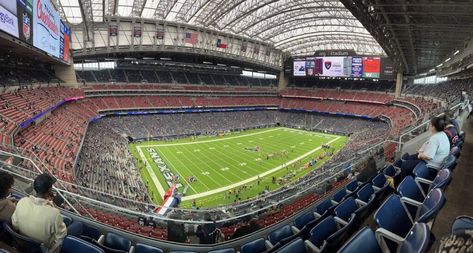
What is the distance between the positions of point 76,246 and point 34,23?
25.8 metres

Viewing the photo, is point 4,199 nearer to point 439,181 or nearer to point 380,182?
point 439,181

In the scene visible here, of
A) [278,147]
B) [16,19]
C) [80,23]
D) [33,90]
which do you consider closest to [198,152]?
[278,147]

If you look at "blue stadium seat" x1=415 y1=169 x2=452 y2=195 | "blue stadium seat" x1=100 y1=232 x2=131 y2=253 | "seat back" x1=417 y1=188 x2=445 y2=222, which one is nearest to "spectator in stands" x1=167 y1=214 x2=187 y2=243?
"blue stadium seat" x1=100 y1=232 x2=131 y2=253

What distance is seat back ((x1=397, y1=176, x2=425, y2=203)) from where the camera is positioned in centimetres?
460

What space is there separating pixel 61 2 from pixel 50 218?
147 feet

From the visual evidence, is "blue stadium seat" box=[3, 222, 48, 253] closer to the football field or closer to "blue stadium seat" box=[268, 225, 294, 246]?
"blue stadium seat" box=[268, 225, 294, 246]

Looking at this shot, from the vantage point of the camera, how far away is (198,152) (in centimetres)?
4034

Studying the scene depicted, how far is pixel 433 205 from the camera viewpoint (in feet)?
10.9

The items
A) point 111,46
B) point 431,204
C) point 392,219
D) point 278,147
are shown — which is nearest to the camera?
point 431,204

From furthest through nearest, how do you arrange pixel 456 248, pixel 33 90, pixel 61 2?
1. pixel 61 2
2. pixel 33 90
3. pixel 456 248

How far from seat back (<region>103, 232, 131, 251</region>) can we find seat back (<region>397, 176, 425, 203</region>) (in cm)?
487

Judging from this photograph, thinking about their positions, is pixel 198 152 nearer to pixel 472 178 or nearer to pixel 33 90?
pixel 33 90

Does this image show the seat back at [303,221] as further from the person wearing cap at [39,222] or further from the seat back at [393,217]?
the person wearing cap at [39,222]

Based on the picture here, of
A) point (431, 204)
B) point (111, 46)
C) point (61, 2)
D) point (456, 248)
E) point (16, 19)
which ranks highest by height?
point (61, 2)
